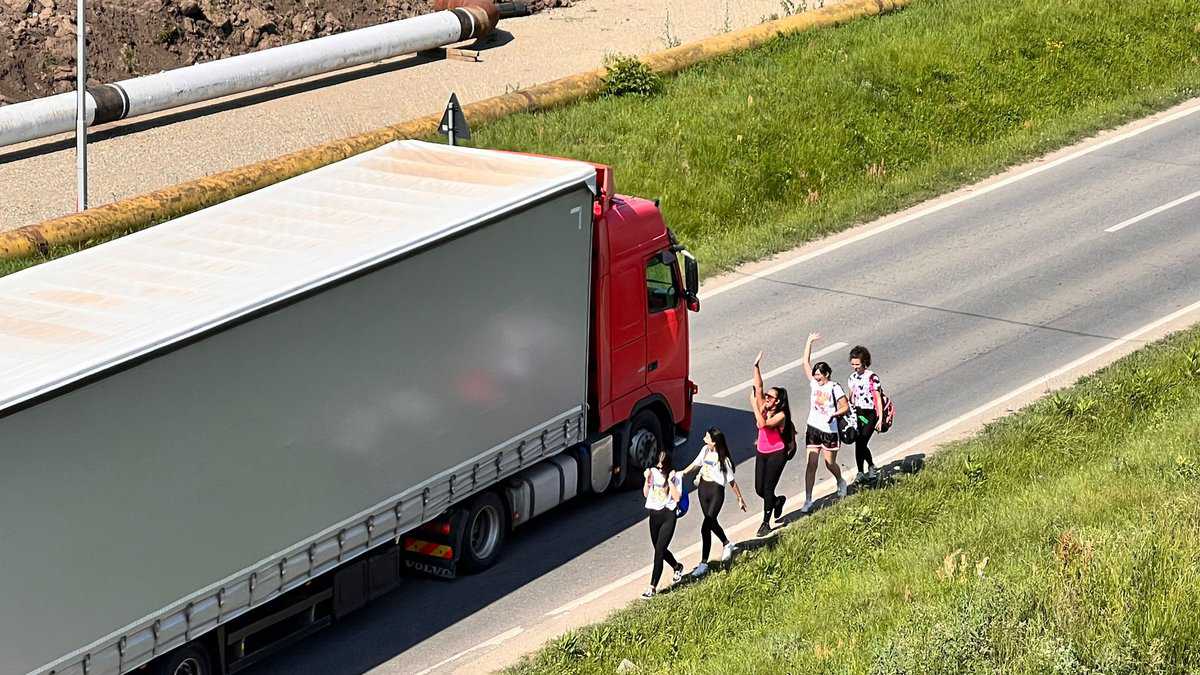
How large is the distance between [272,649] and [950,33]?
23827 mm

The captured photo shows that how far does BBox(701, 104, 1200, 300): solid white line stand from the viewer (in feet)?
85.0

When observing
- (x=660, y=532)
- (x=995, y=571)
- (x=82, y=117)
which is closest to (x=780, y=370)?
(x=660, y=532)

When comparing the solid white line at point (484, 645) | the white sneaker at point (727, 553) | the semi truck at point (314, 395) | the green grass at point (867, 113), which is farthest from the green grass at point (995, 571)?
the green grass at point (867, 113)

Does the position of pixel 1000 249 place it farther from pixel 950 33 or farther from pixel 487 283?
pixel 487 283

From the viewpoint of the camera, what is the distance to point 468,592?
16922 mm

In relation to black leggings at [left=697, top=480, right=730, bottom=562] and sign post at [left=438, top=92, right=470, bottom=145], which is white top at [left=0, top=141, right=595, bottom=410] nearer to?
sign post at [left=438, top=92, right=470, bottom=145]

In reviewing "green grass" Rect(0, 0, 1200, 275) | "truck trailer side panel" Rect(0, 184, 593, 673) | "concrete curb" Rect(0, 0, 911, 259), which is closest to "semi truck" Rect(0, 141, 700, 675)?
"truck trailer side panel" Rect(0, 184, 593, 673)

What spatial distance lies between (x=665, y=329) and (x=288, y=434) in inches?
225

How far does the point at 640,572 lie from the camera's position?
56.7 ft

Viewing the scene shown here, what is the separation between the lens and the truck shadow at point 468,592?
15742 mm

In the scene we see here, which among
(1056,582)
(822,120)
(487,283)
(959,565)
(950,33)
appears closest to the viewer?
(1056,582)

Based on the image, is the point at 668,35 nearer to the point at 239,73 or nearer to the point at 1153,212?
the point at 239,73

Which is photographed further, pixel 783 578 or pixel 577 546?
pixel 577 546

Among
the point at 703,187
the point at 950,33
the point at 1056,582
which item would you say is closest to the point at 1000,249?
the point at 703,187
